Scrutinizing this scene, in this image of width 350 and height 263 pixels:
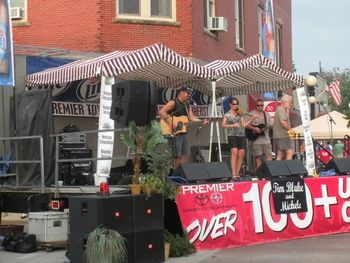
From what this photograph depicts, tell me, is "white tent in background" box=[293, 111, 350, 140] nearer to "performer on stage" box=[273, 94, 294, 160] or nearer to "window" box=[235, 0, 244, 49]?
"window" box=[235, 0, 244, 49]

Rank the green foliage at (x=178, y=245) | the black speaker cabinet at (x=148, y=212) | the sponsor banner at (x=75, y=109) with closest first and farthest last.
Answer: the black speaker cabinet at (x=148, y=212)
the green foliage at (x=178, y=245)
the sponsor banner at (x=75, y=109)

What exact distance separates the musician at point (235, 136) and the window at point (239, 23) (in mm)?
8234

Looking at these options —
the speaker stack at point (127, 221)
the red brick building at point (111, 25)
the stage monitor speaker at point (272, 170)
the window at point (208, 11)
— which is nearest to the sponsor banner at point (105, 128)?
the speaker stack at point (127, 221)

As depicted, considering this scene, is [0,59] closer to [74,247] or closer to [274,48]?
[74,247]

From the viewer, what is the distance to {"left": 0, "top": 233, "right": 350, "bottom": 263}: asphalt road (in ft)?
30.2

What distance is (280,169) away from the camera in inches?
454

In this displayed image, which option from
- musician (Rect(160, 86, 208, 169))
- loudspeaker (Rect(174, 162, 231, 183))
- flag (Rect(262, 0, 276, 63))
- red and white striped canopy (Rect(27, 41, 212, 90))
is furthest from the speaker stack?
flag (Rect(262, 0, 276, 63))

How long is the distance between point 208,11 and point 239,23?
3.46m

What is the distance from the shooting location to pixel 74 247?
8.50 meters

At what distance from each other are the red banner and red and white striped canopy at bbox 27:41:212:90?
3307mm

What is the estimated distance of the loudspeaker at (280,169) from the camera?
11359mm

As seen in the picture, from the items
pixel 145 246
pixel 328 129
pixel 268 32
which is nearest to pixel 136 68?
pixel 145 246

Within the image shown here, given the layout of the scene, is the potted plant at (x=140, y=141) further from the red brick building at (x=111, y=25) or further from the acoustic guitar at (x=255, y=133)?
the red brick building at (x=111, y=25)

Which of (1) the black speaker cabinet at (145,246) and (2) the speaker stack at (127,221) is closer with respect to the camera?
(2) the speaker stack at (127,221)
